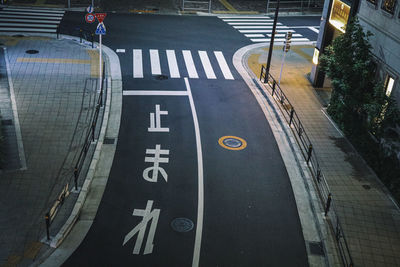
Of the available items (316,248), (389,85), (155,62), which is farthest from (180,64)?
(316,248)

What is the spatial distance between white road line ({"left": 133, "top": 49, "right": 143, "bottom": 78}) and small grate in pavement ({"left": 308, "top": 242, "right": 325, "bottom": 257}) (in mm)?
16194

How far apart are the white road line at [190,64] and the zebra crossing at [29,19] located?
35.1ft

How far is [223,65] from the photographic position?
2989 centimetres

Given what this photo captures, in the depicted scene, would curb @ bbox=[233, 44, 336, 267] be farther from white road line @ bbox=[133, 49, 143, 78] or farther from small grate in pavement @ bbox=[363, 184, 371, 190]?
white road line @ bbox=[133, 49, 143, 78]

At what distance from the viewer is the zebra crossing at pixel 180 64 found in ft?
90.8

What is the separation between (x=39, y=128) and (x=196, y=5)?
29906 mm

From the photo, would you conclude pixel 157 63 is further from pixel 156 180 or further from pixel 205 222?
pixel 205 222

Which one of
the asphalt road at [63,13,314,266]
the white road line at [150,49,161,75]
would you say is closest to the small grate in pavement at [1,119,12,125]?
the asphalt road at [63,13,314,266]

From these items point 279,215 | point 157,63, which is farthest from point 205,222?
point 157,63

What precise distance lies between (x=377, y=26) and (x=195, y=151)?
33.7 feet

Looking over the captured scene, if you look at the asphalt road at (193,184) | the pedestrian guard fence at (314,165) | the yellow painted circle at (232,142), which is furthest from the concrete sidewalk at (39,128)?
the pedestrian guard fence at (314,165)

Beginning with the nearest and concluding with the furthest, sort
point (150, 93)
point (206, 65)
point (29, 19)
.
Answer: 1. point (150, 93)
2. point (206, 65)
3. point (29, 19)

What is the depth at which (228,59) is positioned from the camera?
31141 millimetres

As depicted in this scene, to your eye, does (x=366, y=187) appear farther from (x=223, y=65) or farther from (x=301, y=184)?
(x=223, y=65)
